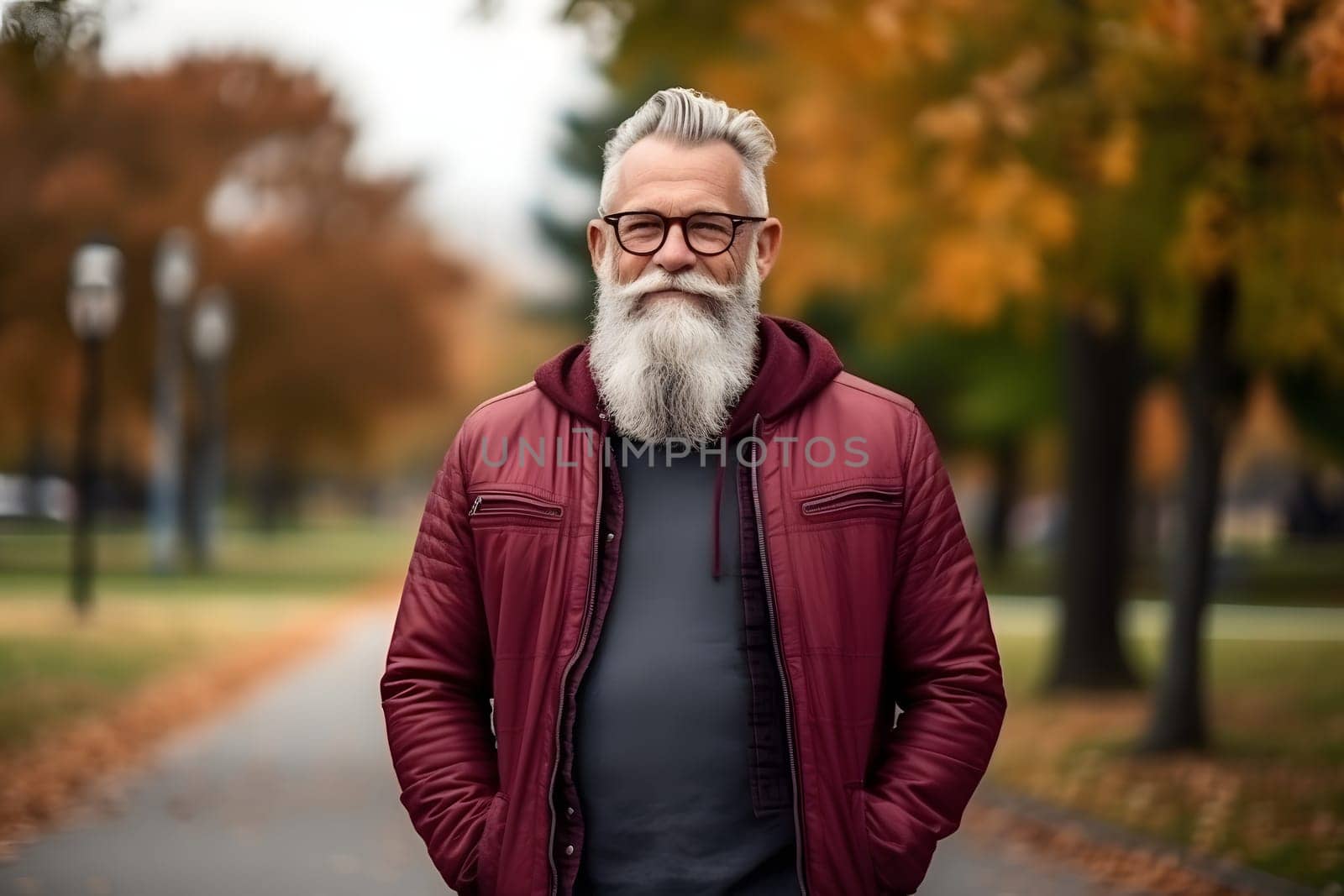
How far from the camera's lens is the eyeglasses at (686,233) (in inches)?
128

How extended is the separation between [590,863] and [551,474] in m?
0.64

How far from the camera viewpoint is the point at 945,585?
3160mm

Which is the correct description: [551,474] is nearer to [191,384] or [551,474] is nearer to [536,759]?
[536,759]

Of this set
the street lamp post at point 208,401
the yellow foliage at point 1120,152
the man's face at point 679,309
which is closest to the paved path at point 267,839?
the yellow foliage at point 1120,152

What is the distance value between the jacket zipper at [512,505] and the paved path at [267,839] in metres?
5.00

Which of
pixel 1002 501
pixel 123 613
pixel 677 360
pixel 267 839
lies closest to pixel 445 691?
pixel 677 360

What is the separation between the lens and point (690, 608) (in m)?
3.13

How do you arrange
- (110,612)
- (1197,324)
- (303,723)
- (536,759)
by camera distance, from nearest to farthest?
(536,759)
(1197,324)
(303,723)
(110,612)

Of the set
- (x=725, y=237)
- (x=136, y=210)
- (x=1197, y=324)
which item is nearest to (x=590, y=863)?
(x=725, y=237)

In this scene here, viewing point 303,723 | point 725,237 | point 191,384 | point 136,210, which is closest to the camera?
point 725,237

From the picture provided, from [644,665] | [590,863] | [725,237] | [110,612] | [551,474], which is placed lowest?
[110,612]

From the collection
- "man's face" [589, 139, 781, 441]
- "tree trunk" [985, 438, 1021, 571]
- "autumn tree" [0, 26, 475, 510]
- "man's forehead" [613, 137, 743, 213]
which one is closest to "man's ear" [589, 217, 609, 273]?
"man's face" [589, 139, 781, 441]

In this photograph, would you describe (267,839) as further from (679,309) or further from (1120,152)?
(679,309)

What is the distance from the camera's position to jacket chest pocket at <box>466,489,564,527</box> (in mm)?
3152
